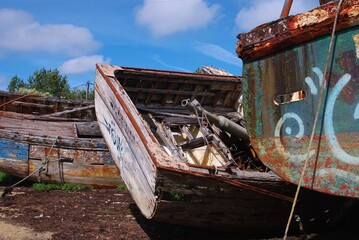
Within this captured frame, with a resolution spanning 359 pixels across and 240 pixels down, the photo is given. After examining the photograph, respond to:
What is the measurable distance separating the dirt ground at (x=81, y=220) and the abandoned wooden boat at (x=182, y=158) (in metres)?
0.70

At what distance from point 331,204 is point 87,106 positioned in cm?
664

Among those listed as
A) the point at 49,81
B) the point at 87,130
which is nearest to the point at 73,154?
the point at 87,130

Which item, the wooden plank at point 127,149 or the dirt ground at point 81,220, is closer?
the wooden plank at point 127,149

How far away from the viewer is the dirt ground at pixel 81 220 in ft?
17.7

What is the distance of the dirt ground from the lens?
5.39 metres

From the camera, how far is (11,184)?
853 cm

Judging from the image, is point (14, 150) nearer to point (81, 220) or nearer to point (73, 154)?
point (73, 154)

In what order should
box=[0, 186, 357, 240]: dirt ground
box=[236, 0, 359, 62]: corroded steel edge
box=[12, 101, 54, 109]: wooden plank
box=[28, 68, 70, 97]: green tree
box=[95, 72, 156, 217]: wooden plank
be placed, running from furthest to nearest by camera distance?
box=[28, 68, 70, 97]: green tree → box=[12, 101, 54, 109]: wooden plank → box=[0, 186, 357, 240]: dirt ground → box=[95, 72, 156, 217]: wooden plank → box=[236, 0, 359, 62]: corroded steel edge

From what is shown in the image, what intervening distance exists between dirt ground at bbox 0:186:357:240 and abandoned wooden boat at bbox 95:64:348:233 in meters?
0.70

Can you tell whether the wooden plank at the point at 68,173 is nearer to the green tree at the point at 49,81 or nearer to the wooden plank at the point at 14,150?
the wooden plank at the point at 14,150

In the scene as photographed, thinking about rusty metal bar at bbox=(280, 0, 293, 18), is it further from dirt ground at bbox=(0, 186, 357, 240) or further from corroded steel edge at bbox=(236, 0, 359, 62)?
dirt ground at bbox=(0, 186, 357, 240)

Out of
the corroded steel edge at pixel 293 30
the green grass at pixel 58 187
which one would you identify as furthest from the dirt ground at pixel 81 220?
the corroded steel edge at pixel 293 30

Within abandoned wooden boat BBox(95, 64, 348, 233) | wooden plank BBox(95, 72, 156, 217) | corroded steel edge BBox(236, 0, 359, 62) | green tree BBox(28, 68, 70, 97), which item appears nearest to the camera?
corroded steel edge BBox(236, 0, 359, 62)

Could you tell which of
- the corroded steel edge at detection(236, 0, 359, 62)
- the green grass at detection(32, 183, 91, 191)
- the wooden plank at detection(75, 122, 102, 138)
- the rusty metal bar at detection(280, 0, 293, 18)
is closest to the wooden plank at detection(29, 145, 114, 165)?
the green grass at detection(32, 183, 91, 191)
